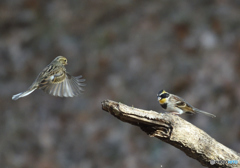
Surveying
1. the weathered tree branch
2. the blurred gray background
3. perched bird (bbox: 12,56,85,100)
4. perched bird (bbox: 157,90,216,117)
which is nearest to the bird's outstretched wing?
perched bird (bbox: 12,56,85,100)

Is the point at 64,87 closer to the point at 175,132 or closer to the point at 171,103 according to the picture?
the point at 171,103

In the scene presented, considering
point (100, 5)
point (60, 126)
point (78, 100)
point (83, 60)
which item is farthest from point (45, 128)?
point (100, 5)

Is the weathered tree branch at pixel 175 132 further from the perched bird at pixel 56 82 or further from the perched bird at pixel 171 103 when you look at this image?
the perched bird at pixel 56 82

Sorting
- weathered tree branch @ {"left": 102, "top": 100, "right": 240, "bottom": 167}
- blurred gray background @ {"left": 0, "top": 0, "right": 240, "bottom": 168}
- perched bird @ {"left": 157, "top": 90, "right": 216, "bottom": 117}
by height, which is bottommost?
weathered tree branch @ {"left": 102, "top": 100, "right": 240, "bottom": 167}

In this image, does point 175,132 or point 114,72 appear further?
point 114,72

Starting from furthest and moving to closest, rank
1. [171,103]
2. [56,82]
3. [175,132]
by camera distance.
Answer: [171,103] < [56,82] < [175,132]

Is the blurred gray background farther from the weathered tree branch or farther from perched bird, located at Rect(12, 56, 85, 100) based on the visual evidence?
the weathered tree branch

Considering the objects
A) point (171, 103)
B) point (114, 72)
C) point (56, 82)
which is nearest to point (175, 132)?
point (171, 103)
